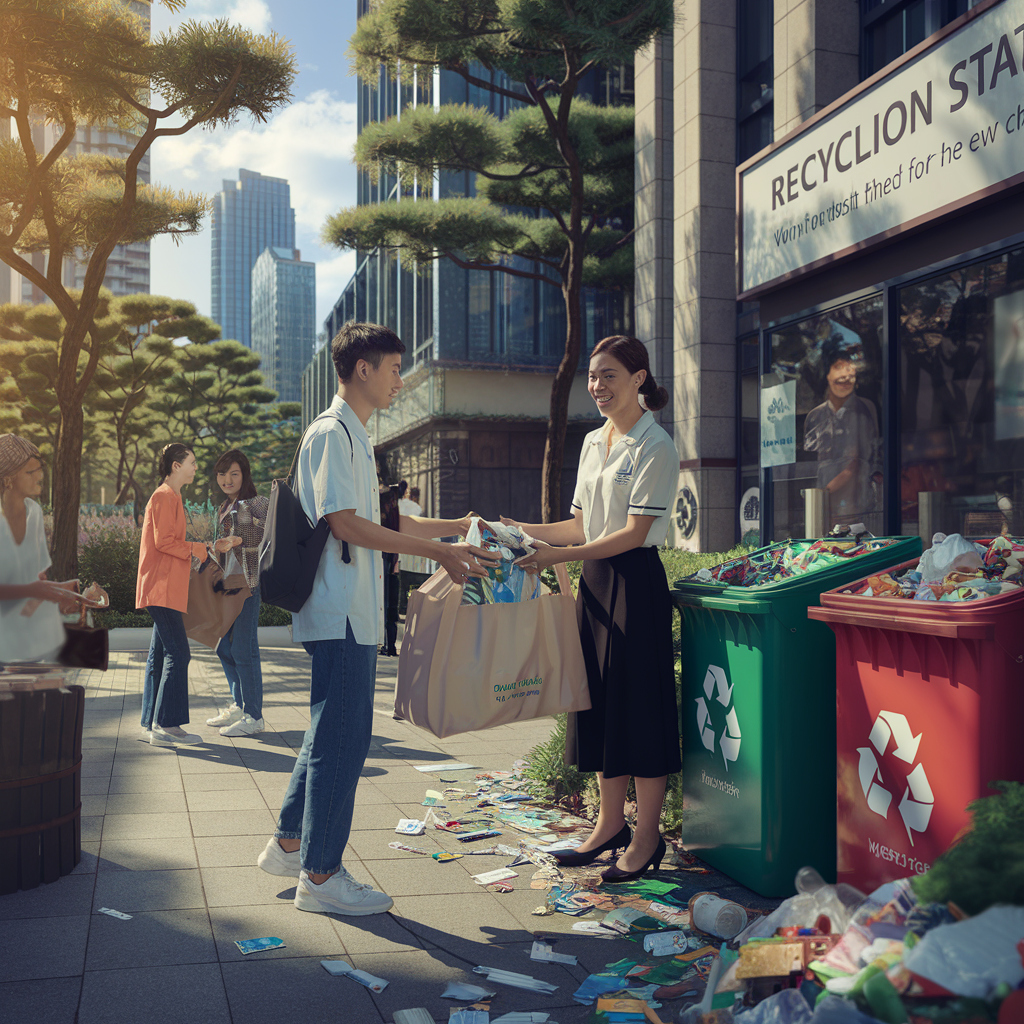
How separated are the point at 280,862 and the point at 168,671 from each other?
3197 mm

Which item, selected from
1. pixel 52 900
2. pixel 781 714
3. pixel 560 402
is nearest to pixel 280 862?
pixel 52 900

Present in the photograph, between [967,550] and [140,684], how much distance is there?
28.8 feet

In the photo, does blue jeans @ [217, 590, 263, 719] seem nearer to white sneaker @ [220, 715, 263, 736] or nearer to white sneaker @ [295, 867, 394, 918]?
white sneaker @ [220, 715, 263, 736]

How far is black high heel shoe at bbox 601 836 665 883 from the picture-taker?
13.2ft

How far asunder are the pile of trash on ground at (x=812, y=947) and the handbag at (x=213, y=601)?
3.80 m

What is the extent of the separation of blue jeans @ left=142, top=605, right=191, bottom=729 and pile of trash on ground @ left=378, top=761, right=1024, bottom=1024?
3546 millimetres

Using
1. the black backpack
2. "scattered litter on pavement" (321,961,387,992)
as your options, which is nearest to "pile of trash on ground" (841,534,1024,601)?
the black backpack

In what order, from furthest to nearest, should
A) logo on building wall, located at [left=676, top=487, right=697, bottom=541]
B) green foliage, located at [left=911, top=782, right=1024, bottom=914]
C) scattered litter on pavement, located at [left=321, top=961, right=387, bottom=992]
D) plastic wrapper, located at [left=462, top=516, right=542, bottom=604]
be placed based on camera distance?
1. logo on building wall, located at [left=676, top=487, right=697, bottom=541]
2. plastic wrapper, located at [left=462, top=516, right=542, bottom=604]
3. scattered litter on pavement, located at [left=321, top=961, right=387, bottom=992]
4. green foliage, located at [left=911, top=782, right=1024, bottom=914]

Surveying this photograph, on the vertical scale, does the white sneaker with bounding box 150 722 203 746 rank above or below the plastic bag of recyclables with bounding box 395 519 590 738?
below

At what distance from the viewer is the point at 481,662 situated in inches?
151

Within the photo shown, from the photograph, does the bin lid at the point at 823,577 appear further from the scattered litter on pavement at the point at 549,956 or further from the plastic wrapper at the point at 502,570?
the scattered litter on pavement at the point at 549,956

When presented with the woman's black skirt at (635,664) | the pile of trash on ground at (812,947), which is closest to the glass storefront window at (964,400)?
the woman's black skirt at (635,664)

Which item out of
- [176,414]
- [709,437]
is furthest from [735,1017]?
[176,414]

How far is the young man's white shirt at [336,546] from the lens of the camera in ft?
11.7
